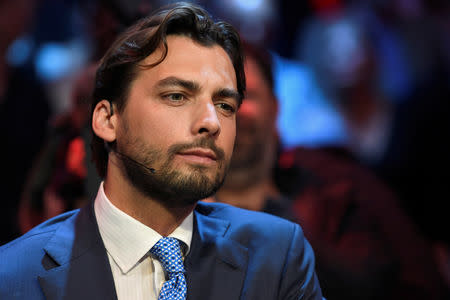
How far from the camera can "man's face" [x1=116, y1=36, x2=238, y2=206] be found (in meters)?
1.30

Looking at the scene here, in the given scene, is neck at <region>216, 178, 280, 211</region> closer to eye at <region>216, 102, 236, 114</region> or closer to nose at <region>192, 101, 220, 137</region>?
eye at <region>216, 102, 236, 114</region>

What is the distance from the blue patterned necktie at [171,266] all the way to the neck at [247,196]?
107 cm

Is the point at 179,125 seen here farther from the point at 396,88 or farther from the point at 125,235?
the point at 396,88

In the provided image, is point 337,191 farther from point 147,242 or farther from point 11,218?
point 11,218

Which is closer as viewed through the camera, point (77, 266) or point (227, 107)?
point (77, 266)

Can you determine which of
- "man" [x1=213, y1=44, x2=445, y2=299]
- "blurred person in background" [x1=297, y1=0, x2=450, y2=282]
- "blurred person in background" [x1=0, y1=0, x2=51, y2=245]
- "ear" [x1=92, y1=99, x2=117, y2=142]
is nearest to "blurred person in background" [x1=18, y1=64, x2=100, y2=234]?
"blurred person in background" [x1=0, y1=0, x2=51, y2=245]

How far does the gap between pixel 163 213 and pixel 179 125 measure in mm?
264

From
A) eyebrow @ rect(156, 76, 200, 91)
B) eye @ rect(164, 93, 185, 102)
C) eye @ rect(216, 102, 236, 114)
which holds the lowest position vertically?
eye @ rect(216, 102, 236, 114)

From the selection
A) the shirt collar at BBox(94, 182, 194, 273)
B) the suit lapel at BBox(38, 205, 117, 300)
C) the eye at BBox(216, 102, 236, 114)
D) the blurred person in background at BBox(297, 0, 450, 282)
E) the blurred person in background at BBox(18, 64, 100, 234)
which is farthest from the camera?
the blurred person in background at BBox(297, 0, 450, 282)

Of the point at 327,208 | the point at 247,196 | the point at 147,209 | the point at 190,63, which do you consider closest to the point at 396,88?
the point at 327,208

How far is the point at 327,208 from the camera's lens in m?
2.51

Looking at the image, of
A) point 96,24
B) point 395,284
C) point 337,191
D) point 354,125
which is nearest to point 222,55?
point 96,24

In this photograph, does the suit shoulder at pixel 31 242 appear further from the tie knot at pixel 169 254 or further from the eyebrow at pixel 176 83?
the eyebrow at pixel 176 83

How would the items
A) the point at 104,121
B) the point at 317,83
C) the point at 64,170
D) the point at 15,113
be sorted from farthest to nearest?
the point at 317,83 < the point at 15,113 < the point at 64,170 < the point at 104,121
